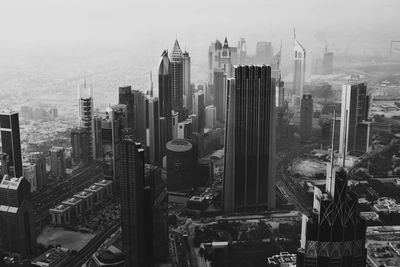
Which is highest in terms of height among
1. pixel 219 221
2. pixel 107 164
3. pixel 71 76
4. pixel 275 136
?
pixel 71 76

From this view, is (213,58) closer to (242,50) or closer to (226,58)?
(226,58)

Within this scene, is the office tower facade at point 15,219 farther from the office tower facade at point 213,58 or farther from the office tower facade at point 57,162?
the office tower facade at point 213,58

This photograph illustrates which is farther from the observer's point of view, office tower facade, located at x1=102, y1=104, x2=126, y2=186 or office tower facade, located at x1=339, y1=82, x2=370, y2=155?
office tower facade, located at x1=339, y1=82, x2=370, y2=155

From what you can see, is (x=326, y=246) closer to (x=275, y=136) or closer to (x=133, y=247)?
(x=133, y=247)

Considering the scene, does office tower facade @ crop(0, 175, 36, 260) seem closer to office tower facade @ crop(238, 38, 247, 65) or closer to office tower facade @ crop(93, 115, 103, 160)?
office tower facade @ crop(93, 115, 103, 160)

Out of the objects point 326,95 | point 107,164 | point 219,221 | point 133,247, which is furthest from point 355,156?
point 133,247

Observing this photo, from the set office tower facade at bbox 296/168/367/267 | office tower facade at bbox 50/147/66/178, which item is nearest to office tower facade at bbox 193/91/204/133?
office tower facade at bbox 50/147/66/178
